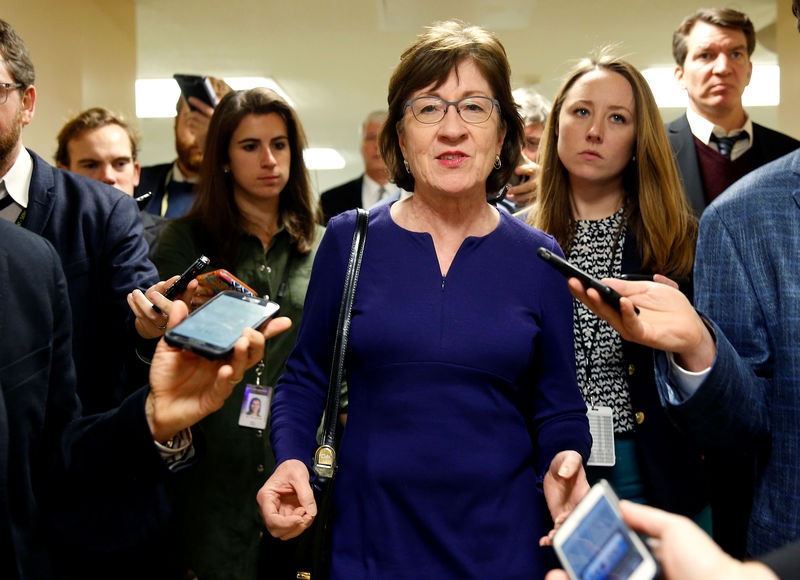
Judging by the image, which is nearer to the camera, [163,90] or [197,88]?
A: [197,88]

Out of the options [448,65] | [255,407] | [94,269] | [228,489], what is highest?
[448,65]

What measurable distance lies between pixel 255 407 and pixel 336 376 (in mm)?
1002

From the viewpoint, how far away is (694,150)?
3.12 meters

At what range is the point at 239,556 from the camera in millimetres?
2463

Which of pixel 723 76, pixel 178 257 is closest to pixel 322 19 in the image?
pixel 723 76

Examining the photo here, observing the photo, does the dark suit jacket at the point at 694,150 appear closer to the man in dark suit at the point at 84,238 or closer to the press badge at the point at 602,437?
the press badge at the point at 602,437

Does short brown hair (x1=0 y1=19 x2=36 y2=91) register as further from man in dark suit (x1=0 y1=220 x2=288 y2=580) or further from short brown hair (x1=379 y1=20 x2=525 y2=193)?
short brown hair (x1=379 y1=20 x2=525 y2=193)

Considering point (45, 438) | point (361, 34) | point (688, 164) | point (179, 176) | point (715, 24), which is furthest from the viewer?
point (361, 34)

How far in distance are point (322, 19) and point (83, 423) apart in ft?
20.0

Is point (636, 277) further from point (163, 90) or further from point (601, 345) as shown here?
point (163, 90)

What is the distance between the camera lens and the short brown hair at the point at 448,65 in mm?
1715

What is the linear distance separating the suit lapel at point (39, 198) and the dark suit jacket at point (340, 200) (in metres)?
2.32

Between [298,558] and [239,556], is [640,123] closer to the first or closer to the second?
[298,558]

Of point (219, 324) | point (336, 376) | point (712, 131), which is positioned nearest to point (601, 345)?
point (336, 376)
